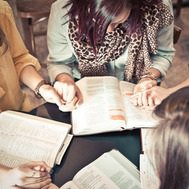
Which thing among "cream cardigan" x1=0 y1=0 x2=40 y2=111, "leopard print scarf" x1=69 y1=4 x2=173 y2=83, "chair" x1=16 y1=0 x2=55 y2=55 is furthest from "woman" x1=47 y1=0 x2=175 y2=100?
"chair" x1=16 y1=0 x2=55 y2=55

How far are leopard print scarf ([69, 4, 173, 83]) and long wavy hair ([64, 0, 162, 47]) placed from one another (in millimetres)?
28

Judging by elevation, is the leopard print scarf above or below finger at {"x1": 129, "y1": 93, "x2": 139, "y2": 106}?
above

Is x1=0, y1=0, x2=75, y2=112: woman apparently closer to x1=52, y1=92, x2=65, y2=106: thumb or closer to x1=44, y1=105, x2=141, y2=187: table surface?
x1=52, y1=92, x2=65, y2=106: thumb

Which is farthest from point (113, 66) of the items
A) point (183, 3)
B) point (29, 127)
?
point (183, 3)

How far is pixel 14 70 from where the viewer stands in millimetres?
1081

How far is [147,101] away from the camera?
1008 millimetres

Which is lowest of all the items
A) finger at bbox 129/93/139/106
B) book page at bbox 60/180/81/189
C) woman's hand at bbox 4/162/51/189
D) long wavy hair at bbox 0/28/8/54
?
book page at bbox 60/180/81/189

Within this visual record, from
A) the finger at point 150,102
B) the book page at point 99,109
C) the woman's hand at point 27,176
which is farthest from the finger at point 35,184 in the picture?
the finger at point 150,102

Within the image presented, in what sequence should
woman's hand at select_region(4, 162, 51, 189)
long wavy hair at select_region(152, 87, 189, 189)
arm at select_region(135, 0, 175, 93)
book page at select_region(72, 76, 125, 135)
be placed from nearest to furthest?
long wavy hair at select_region(152, 87, 189, 189)
woman's hand at select_region(4, 162, 51, 189)
book page at select_region(72, 76, 125, 135)
arm at select_region(135, 0, 175, 93)

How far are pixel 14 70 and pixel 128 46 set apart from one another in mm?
393

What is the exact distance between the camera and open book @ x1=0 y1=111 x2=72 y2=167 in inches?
35.3

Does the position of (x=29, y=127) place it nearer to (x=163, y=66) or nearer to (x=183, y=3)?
(x=163, y=66)

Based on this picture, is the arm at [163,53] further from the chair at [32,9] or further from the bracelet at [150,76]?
the chair at [32,9]

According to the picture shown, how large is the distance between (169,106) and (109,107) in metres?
0.37
